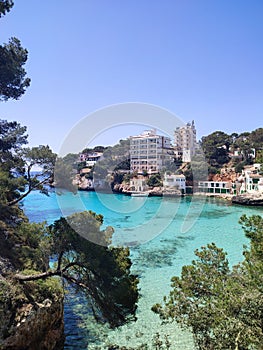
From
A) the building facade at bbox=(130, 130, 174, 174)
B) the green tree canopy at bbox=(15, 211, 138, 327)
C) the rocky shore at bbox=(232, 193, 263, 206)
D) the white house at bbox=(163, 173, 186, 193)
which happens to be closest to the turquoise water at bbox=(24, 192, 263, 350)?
the green tree canopy at bbox=(15, 211, 138, 327)

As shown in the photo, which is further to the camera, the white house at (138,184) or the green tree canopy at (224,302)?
the white house at (138,184)

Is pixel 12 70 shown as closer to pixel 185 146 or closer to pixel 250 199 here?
pixel 250 199

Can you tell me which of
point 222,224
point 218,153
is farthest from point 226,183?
point 222,224

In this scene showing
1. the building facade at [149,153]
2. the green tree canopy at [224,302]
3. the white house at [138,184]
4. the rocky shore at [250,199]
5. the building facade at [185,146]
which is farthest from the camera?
the building facade at [185,146]

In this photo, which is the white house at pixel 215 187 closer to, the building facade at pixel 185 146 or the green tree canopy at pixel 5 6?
the building facade at pixel 185 146

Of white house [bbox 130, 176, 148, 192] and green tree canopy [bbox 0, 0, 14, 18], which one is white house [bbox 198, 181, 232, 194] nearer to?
white house [bbox 130, 176, 148, 192]

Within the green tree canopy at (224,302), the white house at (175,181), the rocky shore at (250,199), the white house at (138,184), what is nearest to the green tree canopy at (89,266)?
the green tree canopy at (224,302)
